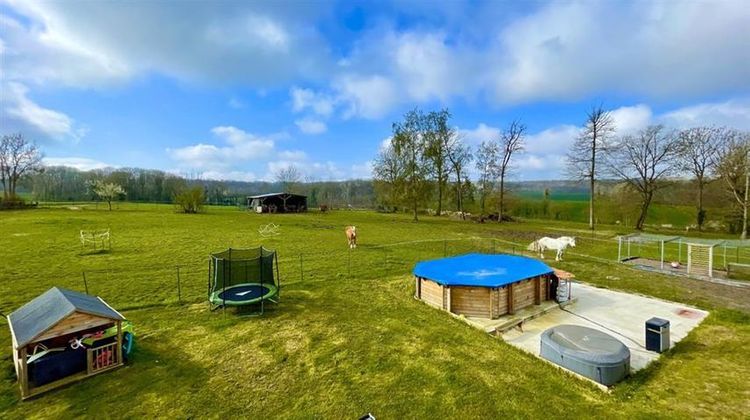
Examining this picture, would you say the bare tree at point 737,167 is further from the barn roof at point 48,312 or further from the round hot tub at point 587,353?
the barn roof at point 48,312

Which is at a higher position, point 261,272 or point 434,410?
point 261,272

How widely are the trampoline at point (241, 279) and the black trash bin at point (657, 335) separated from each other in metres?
8.19

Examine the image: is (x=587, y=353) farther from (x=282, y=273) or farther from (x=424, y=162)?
(x=424, y=162)

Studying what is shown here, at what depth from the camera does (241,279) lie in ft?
29.5

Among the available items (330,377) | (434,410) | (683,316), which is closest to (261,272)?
(330,377)

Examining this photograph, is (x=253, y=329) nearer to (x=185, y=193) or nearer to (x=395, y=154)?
(x=395, y=154)

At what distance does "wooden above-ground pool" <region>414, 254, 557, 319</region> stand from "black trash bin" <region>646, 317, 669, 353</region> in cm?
255

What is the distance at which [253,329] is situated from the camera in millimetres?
6992

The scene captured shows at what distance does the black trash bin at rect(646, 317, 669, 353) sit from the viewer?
6073 millimetres

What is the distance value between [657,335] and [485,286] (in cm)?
325

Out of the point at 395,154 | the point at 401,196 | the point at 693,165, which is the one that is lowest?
the point at 401,196

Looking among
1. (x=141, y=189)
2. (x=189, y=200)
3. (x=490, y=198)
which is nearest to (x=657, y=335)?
(x=490, y=198)

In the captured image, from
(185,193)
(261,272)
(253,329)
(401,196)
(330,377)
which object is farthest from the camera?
(185,193)

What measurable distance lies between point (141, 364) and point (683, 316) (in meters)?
12.2
